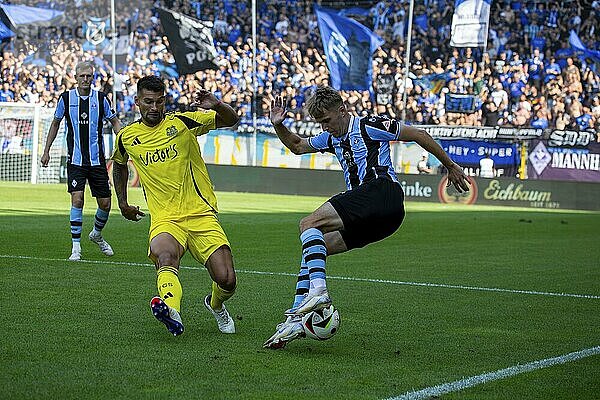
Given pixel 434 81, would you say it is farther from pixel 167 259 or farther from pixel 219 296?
pixel 167 259

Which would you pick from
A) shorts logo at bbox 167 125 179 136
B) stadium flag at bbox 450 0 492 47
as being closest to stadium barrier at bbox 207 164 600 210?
stadium flag at bbox 450 0 492 47

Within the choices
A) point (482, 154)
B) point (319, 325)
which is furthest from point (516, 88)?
point (319, 325)

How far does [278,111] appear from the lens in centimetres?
742

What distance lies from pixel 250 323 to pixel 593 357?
2508 millimetres

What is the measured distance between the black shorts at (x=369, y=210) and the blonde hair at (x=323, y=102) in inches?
23.3

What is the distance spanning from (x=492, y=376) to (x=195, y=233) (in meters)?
2.39

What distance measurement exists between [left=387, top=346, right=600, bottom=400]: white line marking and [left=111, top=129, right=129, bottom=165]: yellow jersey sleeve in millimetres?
3062

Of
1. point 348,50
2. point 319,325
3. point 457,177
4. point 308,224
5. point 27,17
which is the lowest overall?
point 319,325

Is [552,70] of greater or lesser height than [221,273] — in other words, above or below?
above

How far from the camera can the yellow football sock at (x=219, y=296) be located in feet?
24.2

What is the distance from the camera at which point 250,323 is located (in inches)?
314

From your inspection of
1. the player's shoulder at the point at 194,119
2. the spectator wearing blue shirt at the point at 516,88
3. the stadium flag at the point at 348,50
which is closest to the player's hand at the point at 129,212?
the player's shoulder at the point at 194,119

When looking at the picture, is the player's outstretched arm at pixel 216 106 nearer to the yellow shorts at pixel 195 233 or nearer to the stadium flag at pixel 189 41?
the yellow shorts at pixel 195 233

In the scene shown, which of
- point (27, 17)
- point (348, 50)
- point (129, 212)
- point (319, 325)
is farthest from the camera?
point (27, 17)
